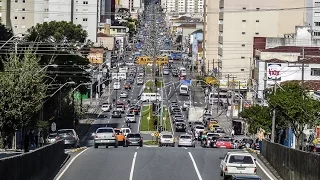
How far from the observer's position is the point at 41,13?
602ft

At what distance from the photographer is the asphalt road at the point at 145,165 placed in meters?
43.6

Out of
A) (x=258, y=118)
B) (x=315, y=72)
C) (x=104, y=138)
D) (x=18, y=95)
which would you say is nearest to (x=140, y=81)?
(x=315, y=72)

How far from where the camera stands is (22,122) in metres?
57.8

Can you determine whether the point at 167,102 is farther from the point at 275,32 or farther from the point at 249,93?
the point at 275,32

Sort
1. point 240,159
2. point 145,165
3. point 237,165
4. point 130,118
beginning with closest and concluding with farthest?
1. point 237,165
2. point 240,159
3. point 145,165
4. point 130,118

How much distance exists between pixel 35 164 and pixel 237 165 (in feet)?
33.0

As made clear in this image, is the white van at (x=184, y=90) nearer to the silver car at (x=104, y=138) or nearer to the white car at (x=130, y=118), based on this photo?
the white car at (x=130, y=118)

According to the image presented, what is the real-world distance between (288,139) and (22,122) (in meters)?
29.9

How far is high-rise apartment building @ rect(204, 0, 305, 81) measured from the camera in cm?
15825

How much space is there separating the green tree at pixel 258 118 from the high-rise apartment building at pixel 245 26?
62.3 metres

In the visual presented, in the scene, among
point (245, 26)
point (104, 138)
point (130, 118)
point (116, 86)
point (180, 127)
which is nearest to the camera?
point (104, 138)

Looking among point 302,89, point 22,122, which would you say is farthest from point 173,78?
point 22,122

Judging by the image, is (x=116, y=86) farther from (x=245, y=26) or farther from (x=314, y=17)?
(x=314, y=17)

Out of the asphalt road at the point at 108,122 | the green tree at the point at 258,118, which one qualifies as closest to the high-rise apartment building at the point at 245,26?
the asphalt road at the point at 108,122
